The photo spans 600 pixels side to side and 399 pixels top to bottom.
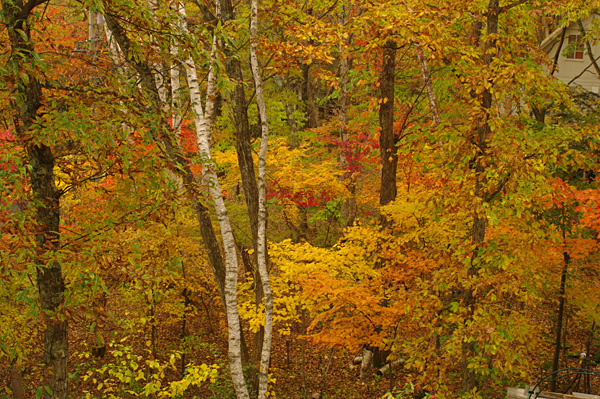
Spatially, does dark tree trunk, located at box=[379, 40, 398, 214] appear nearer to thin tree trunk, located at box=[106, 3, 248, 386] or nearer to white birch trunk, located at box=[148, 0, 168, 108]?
thin tree trunk, located at box=[106, 3, 248, 386]

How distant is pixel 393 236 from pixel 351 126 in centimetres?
735

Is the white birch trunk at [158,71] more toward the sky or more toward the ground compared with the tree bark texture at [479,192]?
more toward the sky

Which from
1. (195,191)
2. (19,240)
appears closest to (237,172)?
(195,191)

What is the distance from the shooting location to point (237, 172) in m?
14.5

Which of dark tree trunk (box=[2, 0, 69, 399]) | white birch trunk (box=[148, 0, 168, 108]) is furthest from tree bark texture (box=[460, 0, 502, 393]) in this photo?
dark tree trunk (box=[2, 0, 69, 399])

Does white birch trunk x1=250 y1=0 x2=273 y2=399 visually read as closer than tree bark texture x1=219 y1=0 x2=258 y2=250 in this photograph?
Yes

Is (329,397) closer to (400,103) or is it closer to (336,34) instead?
(336,34)

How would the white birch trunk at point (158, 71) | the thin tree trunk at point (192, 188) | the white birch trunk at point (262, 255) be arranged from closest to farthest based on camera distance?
the thin tree trunk at point (192, 188), the white birch trunk at point (158, 71), the white birch trunk at point (262, 255)

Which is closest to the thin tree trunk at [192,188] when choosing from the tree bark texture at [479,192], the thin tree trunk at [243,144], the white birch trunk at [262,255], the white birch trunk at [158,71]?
the white birch trunk at [158,71]

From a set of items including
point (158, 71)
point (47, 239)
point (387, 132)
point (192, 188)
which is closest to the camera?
point (47, 239)

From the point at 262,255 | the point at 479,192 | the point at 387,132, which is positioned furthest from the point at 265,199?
the point at 387,132

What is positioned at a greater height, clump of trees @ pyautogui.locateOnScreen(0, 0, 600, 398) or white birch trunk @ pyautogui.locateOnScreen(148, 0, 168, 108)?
white birch trunk @ pyautogui.locateOnScreen(148, 0, 168, 108)

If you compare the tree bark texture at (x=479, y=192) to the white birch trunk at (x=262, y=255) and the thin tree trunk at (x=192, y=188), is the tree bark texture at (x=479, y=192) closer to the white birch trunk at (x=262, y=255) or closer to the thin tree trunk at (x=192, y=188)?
the white birch trunk at (x=262, y=255)

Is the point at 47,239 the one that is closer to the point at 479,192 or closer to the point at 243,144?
the point at 243,144
